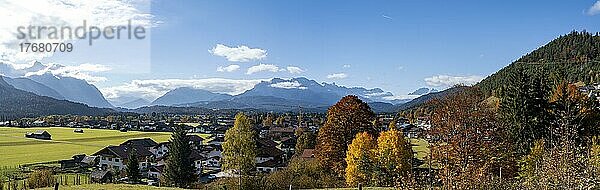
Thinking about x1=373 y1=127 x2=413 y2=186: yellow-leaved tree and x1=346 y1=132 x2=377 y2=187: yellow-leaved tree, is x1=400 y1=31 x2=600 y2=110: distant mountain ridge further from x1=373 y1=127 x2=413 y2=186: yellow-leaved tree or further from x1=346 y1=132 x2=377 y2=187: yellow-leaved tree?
x1=346 y1=132 x2=377 y2=187: yellow-leaved tree

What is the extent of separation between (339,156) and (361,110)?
317 cm

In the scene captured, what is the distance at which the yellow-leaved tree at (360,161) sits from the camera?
2778 centimetres

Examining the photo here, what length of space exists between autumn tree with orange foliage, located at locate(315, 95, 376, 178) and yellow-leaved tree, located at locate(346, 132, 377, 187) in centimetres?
240

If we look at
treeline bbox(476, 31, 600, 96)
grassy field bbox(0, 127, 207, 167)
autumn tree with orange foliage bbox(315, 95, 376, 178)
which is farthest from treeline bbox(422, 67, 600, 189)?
treeline bbox(476, 31, 600, 96)

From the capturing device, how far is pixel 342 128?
1244 inches

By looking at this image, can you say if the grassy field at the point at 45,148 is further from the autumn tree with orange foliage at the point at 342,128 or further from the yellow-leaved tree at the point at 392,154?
the yellow-leaved tree at the point at 392,154

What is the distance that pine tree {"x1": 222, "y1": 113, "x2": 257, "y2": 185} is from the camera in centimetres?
3673

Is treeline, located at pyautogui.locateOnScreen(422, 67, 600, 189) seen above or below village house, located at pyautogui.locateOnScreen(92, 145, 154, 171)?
above

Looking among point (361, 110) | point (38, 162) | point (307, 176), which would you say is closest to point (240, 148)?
point (307, 176)

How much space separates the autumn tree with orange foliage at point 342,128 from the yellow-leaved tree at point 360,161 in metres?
2.40

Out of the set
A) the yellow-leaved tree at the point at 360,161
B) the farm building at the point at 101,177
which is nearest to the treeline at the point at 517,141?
the yellow-leaved tree at the point at 360,161

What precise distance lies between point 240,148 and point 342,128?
8.90 metres

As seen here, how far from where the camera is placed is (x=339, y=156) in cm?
3172

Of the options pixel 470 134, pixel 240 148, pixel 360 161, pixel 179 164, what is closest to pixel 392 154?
pixel 360 161
